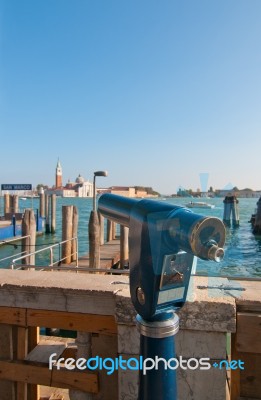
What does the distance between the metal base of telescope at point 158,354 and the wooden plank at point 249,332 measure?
53 centimetres

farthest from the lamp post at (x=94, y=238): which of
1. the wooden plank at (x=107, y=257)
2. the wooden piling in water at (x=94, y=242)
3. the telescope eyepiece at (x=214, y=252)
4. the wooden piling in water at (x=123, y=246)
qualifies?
the telescope eyepiece at (x=214, y=252)

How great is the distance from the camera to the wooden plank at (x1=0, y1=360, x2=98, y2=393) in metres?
1.90

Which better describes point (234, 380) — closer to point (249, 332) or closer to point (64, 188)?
point (249, 332)

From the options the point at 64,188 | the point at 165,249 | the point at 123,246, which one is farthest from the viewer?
the point at 64,188

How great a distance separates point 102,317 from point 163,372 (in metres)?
0.64

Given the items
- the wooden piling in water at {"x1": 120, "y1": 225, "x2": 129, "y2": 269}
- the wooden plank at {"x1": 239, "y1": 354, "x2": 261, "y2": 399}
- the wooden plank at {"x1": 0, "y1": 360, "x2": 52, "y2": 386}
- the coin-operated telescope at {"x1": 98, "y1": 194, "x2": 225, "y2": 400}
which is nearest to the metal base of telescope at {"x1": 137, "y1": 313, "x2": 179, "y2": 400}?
the coin-operated telescope at {"x1": 98, "y1": 194, "x2": 225, "y2": 400}

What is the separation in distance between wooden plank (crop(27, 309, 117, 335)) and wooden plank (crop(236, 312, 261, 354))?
667 mm

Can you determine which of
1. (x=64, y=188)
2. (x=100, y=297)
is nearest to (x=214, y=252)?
(x=100, y=297)

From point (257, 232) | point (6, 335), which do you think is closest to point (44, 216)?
point (257, 232)

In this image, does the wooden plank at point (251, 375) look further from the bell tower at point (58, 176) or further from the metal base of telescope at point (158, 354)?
the bell tower at point (58, 176)

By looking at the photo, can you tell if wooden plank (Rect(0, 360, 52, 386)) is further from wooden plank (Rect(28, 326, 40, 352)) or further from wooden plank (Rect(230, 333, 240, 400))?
wooden plank (Rect(230, 333, 240, 400))

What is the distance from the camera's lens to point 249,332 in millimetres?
1692

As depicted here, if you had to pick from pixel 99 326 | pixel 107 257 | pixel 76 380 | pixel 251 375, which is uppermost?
pixel 99 326

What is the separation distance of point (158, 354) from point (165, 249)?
438 millimetres
